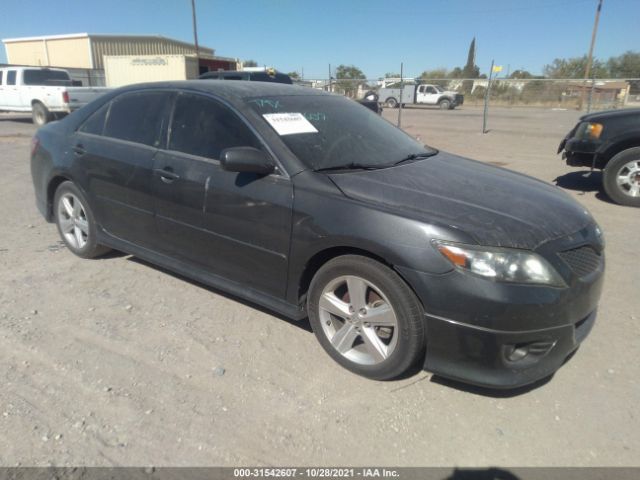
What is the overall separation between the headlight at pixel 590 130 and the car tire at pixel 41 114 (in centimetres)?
1565

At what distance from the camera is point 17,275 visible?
4078 mm

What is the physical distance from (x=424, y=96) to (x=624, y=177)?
102 ft

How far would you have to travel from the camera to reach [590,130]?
6.76 metres

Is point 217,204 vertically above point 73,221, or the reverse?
point 217,204

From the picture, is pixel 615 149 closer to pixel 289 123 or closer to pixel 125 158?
pixel 289 123

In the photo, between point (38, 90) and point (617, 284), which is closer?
point (617, 284)

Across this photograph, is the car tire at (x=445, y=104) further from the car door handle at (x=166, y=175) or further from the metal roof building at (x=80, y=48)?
the car door handle at (x=166, y=175)

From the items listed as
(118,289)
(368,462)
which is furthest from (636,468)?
(118,289)

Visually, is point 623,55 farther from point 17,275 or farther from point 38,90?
point 17,275

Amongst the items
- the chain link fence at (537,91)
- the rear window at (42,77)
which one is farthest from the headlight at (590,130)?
→ the chain link fence at (537,91)

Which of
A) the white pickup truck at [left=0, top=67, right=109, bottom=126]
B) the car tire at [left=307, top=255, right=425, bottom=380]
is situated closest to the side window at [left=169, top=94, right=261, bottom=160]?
the car tire at [left=307, top=255, right=425, bottom=380]

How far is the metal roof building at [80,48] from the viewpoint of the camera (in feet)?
128

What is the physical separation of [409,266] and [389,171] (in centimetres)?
88

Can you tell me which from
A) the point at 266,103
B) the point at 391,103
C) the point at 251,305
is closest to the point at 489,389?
the point at 251,305
